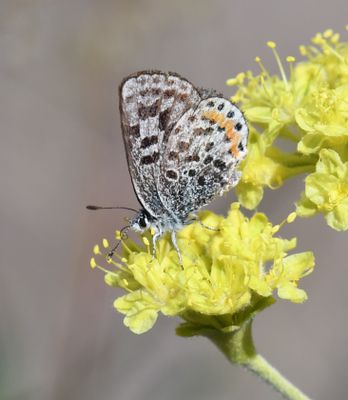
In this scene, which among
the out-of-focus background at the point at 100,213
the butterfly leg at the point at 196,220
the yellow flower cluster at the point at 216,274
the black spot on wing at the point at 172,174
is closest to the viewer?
the yellow flower cluster at the point at 216,274

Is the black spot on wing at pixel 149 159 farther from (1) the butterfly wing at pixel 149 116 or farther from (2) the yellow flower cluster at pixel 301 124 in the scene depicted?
(2) the yellow flower cluster at pixel 301 124

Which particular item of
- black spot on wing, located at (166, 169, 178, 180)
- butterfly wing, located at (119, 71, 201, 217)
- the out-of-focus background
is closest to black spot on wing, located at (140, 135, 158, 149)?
butterfly wing, located at (119, 71, 201, 217)

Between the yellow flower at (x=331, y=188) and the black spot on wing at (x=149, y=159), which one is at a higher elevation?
the black spot on wing at (x=149, y=159)

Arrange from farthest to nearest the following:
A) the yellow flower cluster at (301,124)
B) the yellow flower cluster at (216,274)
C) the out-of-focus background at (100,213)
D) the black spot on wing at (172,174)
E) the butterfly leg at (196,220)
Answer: the out-of-focus background at (100,213) < the black spot on wing at (172,174) < the butterfly leg at (196,220) < the yellow flower cluster at (301,124) < the yellow flower cluster at (216,274)

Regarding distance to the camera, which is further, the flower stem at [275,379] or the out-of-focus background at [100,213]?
the out-of-focus background at [100,213]

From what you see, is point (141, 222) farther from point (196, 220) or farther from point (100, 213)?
point (100, 213)

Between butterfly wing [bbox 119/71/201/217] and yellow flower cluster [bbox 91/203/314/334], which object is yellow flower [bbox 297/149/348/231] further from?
butterfly wing [bbox 119/71/201/217]

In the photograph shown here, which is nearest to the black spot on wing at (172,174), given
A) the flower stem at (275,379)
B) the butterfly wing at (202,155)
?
the butterfly wing at (202,155)
